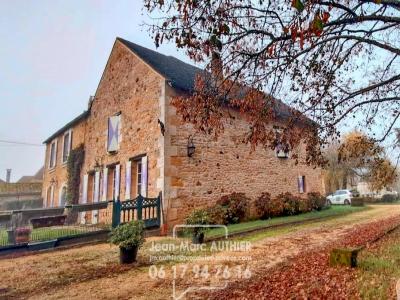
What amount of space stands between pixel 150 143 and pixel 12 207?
73.2ft

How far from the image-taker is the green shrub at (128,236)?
6254mm

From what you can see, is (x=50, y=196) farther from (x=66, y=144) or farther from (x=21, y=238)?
(x=21, y=238)

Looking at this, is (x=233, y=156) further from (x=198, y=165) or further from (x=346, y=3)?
→ (x=346, y=3)

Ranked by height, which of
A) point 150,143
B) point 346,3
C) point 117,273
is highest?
point 346,3

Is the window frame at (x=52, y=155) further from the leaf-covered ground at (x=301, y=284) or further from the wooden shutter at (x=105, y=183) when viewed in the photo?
the leaf-covered ground at (x=301, y=284)

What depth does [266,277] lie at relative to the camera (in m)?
4.93

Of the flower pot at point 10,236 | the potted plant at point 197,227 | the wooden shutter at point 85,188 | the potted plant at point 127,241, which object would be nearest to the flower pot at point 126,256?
the potted plant at point 127,241

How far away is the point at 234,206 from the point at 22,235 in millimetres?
7129

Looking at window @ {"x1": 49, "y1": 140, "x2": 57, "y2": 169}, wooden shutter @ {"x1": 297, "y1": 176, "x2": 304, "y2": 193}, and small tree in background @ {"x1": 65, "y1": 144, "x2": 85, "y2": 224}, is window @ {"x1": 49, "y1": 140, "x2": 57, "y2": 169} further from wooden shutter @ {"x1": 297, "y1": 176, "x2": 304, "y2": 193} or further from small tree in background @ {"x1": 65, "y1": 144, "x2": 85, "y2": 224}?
wooden shutter @ {"x1": 297, "y1": 176, "x2": 304, "y2": 193}

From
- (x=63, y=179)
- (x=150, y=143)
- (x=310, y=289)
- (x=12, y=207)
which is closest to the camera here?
(x=310, y=289)

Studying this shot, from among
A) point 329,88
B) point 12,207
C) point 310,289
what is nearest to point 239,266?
point 310,289

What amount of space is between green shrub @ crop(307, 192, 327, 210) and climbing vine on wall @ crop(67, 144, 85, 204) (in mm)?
12691

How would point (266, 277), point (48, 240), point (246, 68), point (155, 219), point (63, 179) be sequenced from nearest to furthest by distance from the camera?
point (266, 277)
point (246, 68)
point (48, 240)
point (155, 219)
point (63, 179)

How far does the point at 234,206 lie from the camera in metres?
11.6
